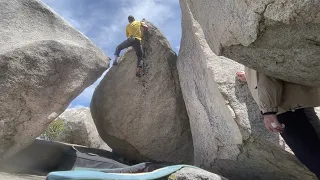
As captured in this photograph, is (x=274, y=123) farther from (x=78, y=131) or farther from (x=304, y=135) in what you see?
(x=78, y=131)

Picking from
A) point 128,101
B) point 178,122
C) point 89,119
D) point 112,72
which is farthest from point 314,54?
point 89,119

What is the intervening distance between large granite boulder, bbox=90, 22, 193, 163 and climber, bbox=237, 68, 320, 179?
3123 mm

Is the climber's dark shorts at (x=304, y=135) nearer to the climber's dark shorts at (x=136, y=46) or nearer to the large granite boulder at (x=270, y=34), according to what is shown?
the large granite boulder at (x=270, y=34)

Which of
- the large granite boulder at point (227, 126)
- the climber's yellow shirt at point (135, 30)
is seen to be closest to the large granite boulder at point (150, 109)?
the climber's yellow shirt at point (135, 30)

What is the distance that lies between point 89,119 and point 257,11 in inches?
244

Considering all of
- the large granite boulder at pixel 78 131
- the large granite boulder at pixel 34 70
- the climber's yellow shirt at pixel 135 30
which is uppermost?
the climber's yellow shirt at pixel 135 30

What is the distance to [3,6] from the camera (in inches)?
217

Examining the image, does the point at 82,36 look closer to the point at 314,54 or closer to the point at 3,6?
the point at 3,6

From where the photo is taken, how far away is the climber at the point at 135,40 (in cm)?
586

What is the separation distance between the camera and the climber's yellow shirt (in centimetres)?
632

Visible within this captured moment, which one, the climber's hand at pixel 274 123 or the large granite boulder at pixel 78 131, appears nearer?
the climber's hand at pixel 274 123

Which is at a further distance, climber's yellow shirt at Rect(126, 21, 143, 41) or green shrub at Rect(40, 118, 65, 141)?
green shrub at Rect(40, 118, 65, 141)

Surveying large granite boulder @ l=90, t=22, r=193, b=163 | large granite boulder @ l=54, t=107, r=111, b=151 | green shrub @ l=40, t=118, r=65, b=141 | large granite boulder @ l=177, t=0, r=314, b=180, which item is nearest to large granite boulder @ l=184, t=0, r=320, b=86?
large granite boulder @ l=177, t=0, r=314, b=180

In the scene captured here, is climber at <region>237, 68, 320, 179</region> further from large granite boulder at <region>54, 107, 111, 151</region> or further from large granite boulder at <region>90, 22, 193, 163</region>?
large granite boulder at <region>54, 107, 111, 151</region>
